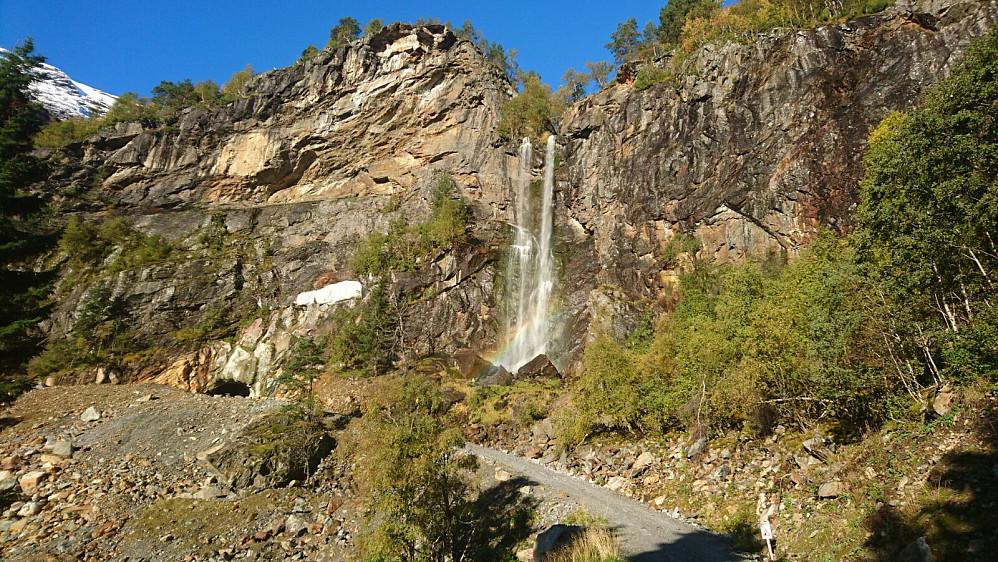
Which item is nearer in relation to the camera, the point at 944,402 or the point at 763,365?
the point at 944,402

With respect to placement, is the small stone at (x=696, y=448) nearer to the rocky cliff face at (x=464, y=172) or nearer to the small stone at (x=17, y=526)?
the rocky cliff face at (x=464, y=172)

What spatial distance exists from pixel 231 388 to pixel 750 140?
4815 centimetres

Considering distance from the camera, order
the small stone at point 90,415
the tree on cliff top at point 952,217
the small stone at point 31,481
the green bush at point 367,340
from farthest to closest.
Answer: the green bush at point 367,340, the small stone at point 90,415, the small stone at point 31,481, the tree on cliff top at point 952,217

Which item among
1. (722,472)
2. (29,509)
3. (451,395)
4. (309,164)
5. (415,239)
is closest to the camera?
(29,509)

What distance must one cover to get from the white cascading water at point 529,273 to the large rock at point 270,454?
2314 centimetres

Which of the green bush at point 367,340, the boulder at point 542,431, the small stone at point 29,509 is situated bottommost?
the boulder at point 542,431

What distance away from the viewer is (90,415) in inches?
780

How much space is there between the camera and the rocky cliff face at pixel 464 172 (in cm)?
3097

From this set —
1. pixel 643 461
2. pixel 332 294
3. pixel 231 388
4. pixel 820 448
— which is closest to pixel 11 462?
pixel 643 461

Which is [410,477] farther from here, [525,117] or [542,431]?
[525,117]

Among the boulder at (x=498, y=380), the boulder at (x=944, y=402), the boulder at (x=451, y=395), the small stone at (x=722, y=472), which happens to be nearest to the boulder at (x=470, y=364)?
the boulder at (x=498, y=380)

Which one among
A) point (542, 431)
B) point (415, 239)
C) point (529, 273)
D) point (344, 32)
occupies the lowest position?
point (542, 431)

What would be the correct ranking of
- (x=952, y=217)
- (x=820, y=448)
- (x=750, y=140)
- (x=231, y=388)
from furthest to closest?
(x=231, y=388), (x=750, y=140), (x=820, y=448), (x=952, y=217)

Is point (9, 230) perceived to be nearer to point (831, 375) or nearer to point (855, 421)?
point (831, 375)
